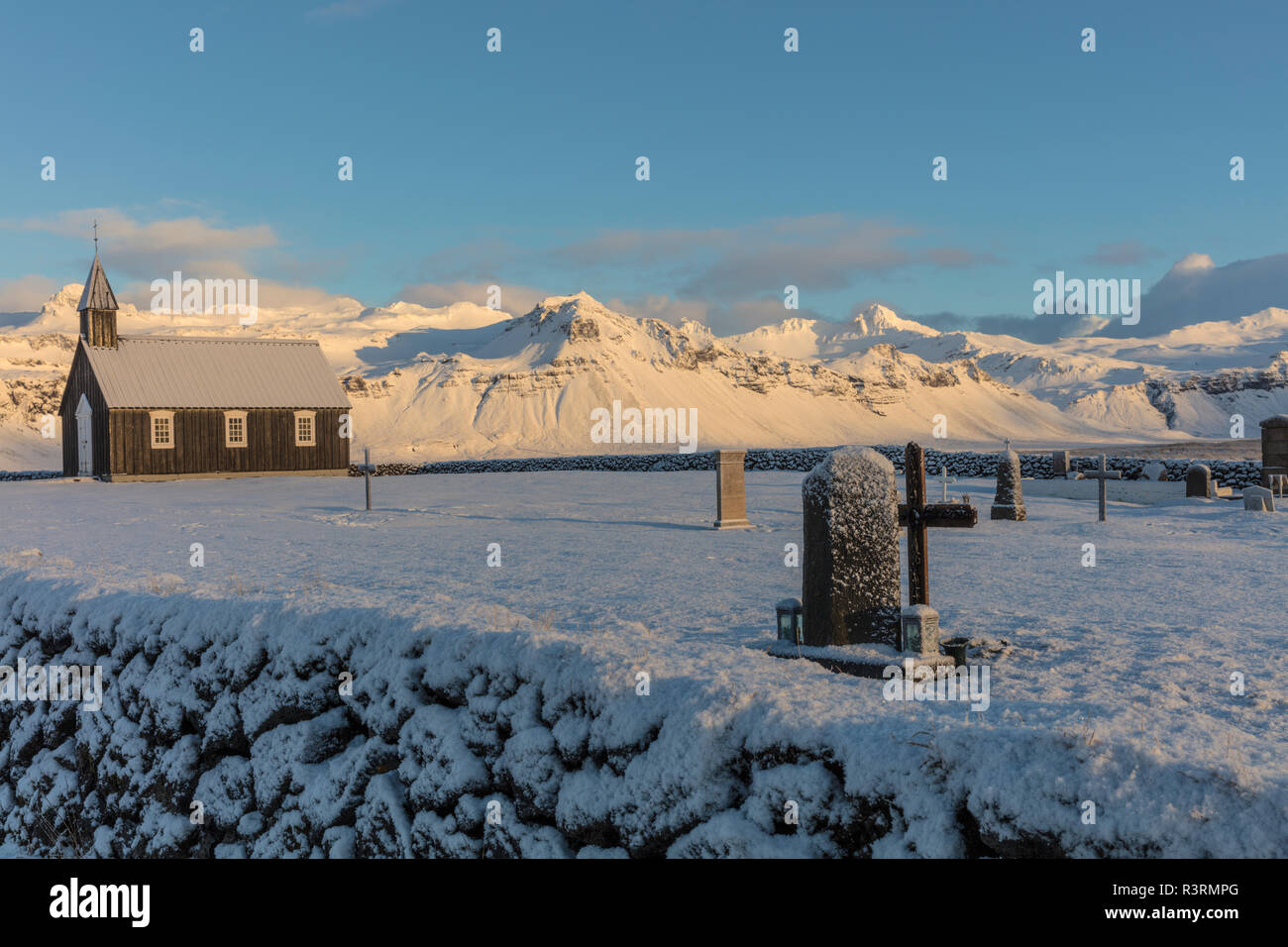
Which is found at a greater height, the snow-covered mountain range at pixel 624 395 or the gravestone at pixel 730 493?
the snow-covered mountain range at pixel 624 395

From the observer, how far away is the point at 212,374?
44.0m

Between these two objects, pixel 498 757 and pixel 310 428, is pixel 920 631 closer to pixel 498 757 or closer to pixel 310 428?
pixel 498 757

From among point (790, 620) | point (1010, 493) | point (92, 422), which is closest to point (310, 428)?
point (92, 422)

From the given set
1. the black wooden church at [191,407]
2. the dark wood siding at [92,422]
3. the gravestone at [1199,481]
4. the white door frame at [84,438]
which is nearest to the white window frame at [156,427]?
the black wooden church at [191,407]

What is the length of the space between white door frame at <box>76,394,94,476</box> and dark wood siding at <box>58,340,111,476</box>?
0.28 m

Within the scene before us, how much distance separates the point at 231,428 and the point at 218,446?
1006mm

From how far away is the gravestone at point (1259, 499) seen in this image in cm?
1973

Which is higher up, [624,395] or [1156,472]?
[624,395]

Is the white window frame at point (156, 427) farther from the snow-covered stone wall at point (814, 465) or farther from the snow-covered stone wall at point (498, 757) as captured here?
the snow-covered stone wall at point (498, 757)

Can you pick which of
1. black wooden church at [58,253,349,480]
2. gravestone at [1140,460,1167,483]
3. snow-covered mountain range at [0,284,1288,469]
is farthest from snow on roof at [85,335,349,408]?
snow-covered mountain range at [0,284,1288,469]

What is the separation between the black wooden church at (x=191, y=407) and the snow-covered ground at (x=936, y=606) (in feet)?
64.7

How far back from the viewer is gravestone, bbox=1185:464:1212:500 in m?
23.7
